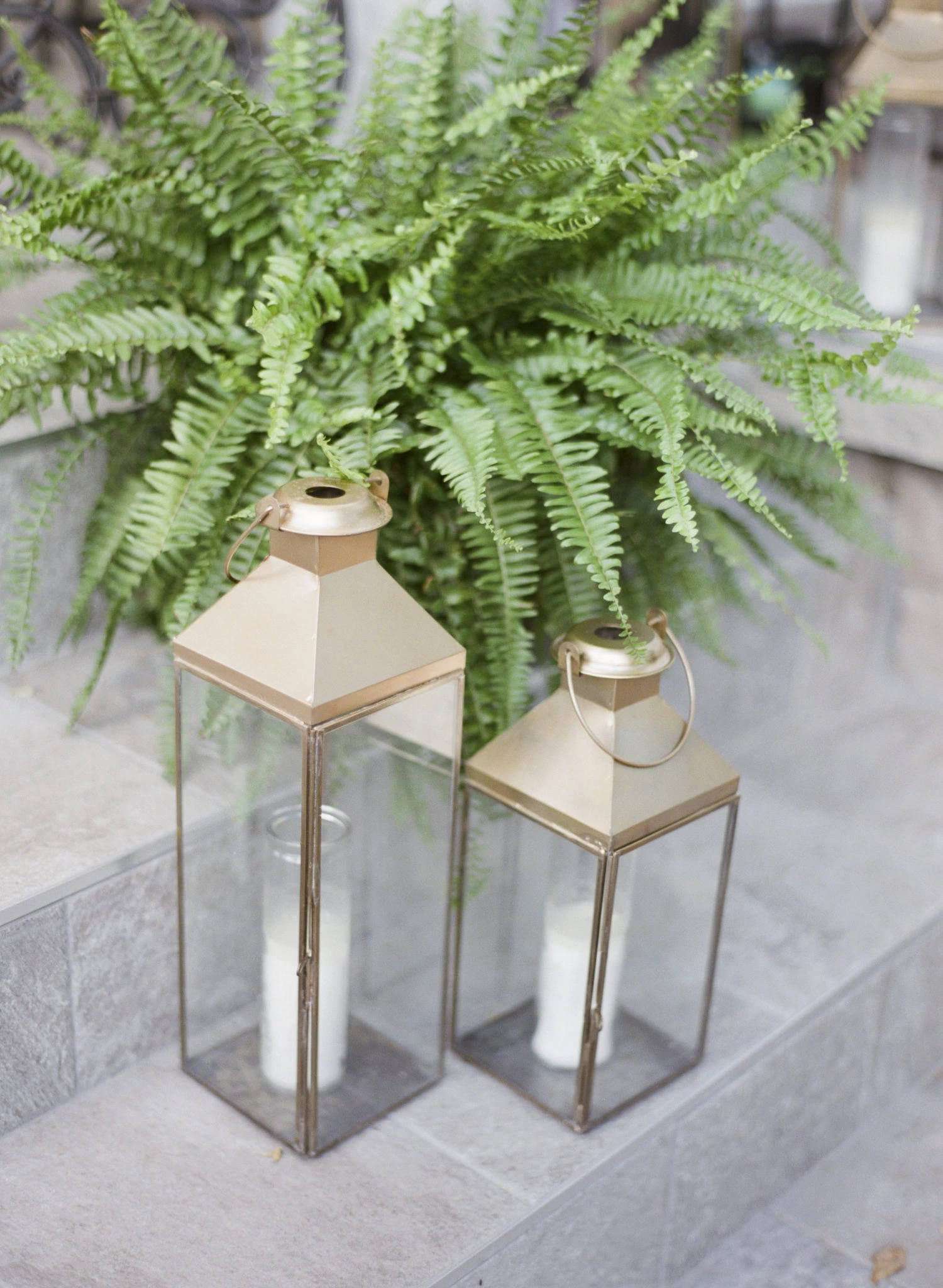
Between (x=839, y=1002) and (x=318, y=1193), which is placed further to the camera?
(x=839, y=1002)

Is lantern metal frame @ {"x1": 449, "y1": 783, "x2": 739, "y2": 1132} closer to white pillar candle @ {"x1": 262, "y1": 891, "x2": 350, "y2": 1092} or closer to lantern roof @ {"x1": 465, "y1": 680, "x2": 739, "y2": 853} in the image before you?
lantern roof @ {"x1": 465, "y1": 680, "x2": 739, "y2": 853}

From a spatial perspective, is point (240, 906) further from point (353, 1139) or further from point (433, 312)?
point (433, 312)

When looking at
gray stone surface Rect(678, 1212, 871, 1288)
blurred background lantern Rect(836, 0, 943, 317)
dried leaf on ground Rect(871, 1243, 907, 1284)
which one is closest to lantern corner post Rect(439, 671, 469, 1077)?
gray stone surface Rect(678, 1212, 871, 1288)

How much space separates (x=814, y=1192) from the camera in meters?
1.40

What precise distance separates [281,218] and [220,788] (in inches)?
19.9

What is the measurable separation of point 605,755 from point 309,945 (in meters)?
0.28

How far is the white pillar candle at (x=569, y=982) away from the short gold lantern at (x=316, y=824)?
0.33 ft

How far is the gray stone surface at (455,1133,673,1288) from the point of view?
1066mm

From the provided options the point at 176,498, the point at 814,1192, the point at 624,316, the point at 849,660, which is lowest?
the point at 814,1192

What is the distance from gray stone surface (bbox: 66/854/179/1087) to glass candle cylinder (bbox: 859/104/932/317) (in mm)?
1421

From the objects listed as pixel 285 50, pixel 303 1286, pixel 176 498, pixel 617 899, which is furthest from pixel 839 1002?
pixel 285 50

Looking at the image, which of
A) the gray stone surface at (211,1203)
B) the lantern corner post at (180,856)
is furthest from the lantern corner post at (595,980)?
the lantern corner post at (180,856)

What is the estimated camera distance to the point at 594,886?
1.14m

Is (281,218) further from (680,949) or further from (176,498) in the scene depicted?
(680,949)
